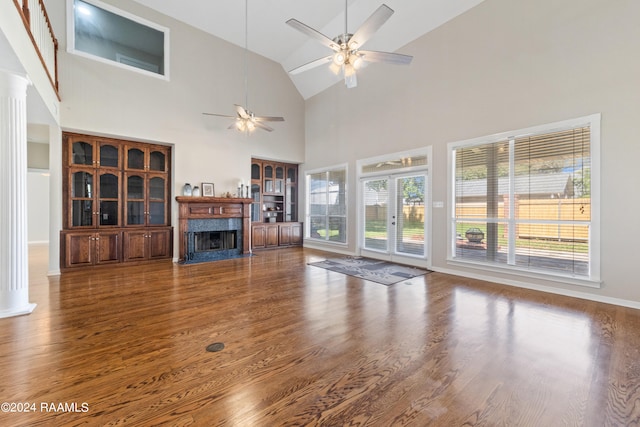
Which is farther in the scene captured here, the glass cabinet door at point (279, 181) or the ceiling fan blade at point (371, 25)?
the glass cabinet door at point (279, 181)

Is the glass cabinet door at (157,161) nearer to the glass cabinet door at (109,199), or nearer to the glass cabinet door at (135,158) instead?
the glass cabinet door at (135,158)

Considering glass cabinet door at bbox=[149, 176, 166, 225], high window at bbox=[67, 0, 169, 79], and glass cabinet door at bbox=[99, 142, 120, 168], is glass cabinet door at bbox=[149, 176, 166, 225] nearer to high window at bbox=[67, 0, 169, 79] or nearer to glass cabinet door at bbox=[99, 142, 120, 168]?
glass cabinet door at bbox=[99, 142, 120, 168]

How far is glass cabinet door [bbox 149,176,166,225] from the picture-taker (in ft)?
21.6

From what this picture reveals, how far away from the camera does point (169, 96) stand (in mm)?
6480

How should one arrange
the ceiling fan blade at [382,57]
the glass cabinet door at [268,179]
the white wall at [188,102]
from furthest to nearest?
the glass cabinet door at [268,179] < the white wall at [188,102] < the ceiling fan blade at [382,57]

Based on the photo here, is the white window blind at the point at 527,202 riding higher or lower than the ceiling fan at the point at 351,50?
lower

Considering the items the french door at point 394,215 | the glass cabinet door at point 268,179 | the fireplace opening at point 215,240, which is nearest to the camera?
the french door at point 394,215

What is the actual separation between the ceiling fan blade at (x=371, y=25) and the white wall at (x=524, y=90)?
2.84m

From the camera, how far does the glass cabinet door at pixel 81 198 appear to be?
5.68 metres

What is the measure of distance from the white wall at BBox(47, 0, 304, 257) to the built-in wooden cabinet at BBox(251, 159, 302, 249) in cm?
57

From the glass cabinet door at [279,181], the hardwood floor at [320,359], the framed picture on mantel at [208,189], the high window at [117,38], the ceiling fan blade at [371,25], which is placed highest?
the high window at [117,38]

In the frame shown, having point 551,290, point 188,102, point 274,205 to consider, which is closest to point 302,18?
point 188,102

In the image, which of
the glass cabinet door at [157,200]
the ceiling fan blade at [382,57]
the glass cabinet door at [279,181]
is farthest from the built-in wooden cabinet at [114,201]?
the ceiling fan blade at [382,57]

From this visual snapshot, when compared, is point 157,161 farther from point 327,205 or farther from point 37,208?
point 37,208
